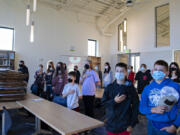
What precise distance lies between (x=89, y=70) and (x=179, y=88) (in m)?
2.23

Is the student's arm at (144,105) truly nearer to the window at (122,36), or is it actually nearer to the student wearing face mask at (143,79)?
the student wearing face mask at (143,79)

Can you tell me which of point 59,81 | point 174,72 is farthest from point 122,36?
point 59,81

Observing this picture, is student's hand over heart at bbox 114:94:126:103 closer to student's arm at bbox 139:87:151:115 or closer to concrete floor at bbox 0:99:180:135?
student's arm at bbox 139:87:151:115

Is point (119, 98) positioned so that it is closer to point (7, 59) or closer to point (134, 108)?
point (134, 108)

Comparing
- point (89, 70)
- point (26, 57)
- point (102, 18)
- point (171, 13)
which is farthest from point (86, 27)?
point (89, 70)

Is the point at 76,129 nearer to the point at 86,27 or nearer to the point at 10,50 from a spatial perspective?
the point at 10,50

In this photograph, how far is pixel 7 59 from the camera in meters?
6.44

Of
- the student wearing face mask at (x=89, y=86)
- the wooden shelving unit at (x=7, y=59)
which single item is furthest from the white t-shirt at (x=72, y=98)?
the wooden shelving unit at (x=7, y=59)

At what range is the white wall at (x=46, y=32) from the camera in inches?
265

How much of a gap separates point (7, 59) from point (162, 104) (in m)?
6.66

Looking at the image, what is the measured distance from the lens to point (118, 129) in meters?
1.50

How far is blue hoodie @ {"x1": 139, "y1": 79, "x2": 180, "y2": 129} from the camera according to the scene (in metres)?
1.33

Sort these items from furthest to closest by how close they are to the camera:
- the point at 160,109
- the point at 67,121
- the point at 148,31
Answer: the point at 148,31 → the point at 67,121 → the point at 160,109

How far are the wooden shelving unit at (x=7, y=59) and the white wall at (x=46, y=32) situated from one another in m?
0.27
